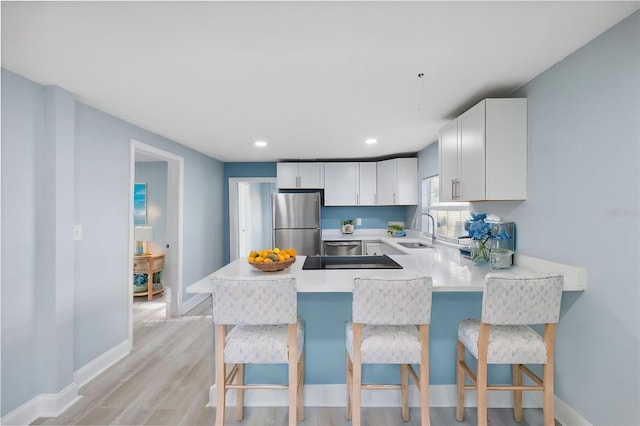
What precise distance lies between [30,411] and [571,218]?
11.5 ft

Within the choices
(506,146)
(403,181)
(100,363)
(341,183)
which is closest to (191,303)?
(100,363)

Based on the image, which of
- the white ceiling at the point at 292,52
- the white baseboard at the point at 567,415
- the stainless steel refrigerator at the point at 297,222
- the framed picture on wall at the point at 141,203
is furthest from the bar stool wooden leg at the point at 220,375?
the framed picture on wall at the point at 141,203

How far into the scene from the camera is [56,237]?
207 centimetres

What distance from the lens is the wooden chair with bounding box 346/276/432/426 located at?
1514 millimetres

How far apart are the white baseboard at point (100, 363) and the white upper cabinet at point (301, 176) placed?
2.94 m

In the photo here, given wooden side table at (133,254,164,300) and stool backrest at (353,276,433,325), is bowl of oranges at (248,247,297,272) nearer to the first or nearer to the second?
stool backrest at (353,276,433,325)

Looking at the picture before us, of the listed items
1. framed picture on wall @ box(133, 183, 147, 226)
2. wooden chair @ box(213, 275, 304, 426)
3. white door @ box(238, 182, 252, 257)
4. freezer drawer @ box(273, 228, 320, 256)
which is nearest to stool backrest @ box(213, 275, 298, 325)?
wooden chair @ box(213, 275, 304, 426)

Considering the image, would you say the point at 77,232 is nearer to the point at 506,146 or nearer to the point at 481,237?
the point at 481,237

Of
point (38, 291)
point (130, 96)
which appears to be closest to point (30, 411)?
point (38, 291)

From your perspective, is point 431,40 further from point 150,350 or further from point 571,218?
point 150,350

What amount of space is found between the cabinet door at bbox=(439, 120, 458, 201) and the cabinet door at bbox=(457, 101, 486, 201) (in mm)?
96

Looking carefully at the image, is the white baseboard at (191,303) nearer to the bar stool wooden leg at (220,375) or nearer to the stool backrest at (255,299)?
the bar stool wooden leg at (220,375)

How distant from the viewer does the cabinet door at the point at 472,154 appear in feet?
7.10

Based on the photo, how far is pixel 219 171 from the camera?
17.2ft
